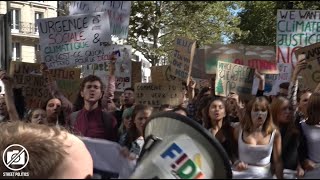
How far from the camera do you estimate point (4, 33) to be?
9.43 metres

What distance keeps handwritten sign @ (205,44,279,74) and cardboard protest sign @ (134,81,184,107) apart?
3.29 meters

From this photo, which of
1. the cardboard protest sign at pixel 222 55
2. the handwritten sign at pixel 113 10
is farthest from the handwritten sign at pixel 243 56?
the handwritten sign at pixel 113 10

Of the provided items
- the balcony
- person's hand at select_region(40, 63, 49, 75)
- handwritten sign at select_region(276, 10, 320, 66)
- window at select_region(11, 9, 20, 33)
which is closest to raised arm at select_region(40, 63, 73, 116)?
person's hand at select_region(40, 63, 49, 75)

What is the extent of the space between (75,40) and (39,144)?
707cm

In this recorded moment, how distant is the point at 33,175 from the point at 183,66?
7565 millimetres

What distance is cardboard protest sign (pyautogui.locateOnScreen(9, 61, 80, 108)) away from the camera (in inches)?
301

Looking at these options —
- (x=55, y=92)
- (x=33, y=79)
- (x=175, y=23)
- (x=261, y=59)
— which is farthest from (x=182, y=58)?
(x=175, y=23)

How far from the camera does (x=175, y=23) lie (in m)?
27.1

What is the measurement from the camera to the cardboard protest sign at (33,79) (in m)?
7.63

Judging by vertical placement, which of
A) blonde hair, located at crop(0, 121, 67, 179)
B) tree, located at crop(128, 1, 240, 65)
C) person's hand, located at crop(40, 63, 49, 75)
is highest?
tree, located at crop(128, 1, 240, 65)

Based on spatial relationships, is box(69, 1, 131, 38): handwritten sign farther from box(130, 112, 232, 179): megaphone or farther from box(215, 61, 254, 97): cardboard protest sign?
box(130, 112, 232, 179): megaphone

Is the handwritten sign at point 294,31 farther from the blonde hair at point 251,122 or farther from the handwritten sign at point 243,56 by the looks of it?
the blonde hair at point 251,122

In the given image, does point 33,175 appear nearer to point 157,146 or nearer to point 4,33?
point 157,146

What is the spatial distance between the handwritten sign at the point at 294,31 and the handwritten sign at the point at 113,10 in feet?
9.39
